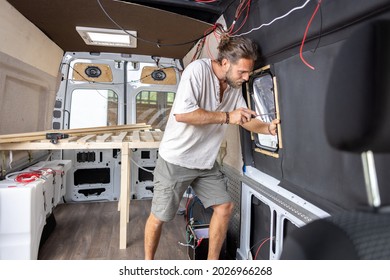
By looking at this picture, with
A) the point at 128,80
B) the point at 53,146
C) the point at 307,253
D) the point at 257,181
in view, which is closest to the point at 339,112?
the point at 307,253

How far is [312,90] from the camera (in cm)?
141

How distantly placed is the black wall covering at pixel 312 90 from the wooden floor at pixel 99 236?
5.09 ft

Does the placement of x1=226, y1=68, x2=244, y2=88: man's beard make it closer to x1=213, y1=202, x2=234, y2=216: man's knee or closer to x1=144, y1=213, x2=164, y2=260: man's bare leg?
x1=213, y1=202, x2=234, y2=216: man's knee

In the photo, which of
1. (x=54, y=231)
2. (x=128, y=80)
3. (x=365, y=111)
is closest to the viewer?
(x=365, y=111)

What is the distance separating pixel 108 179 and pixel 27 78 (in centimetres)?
181

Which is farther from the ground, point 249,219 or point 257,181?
point 257,181

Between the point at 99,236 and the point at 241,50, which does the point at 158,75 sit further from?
the point at 241,50

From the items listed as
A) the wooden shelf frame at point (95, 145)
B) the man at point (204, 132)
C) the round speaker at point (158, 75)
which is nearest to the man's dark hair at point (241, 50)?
the man at point (204, 132)

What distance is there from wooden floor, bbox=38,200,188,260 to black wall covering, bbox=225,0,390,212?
155cm

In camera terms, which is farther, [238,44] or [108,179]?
[108,179]

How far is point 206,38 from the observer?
3002 millimetres

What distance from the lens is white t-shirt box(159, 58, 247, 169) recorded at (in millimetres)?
1830

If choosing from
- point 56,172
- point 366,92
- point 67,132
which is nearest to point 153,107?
point 67,132
